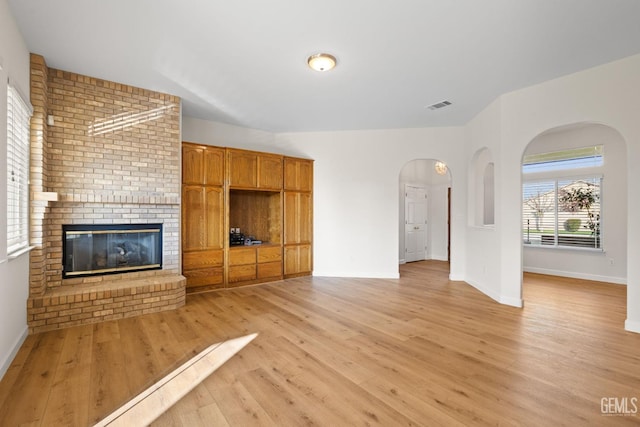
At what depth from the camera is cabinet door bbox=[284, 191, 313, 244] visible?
5.68 m

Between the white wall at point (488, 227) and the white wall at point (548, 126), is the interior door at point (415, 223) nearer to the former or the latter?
the white wall at point (488, 227)

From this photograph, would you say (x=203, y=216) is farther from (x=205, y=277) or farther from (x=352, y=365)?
(x=352, y=365)

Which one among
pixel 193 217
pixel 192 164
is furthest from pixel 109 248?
pixel 192 164

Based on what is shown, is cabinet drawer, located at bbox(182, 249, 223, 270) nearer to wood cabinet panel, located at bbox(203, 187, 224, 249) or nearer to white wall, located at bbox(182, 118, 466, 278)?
wood cabinet panel, located at bbox(203, 187, 224, 249)

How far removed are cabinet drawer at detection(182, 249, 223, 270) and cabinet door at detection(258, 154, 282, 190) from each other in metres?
1.40

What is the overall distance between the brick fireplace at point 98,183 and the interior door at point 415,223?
5691mm

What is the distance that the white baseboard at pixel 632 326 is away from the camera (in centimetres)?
314

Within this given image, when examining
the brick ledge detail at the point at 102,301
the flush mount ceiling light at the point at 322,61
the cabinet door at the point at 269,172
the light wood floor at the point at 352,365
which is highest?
the flush mount ceiling light at the point at 322,61

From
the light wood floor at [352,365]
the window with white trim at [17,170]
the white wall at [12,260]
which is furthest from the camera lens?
the window with white trim at [17,170]

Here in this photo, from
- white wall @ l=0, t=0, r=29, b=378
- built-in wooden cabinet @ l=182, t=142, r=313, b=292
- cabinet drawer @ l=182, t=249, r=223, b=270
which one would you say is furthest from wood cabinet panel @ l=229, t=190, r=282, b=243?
white wall @ l=0, t=0, r=29, b=378

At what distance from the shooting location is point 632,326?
3.17 metres

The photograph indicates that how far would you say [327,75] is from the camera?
359cm

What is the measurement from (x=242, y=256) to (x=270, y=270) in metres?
0.61

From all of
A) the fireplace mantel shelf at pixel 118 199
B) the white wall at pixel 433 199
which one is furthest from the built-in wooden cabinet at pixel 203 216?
the white wall at pixel 433 199
